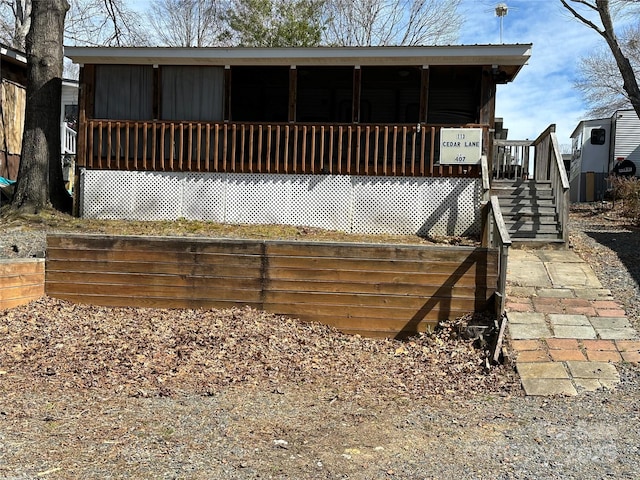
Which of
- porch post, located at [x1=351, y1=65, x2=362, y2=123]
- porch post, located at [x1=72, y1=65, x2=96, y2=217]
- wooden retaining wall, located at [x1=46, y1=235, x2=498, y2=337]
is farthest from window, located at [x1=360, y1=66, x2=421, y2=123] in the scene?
wooden retaining wall, located at [x1=46, y1=235, x2=498, y2=337]

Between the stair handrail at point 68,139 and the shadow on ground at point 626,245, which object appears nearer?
the shadow on ground at point 626,245

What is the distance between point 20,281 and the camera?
6562mm

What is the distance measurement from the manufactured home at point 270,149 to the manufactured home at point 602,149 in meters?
15.2

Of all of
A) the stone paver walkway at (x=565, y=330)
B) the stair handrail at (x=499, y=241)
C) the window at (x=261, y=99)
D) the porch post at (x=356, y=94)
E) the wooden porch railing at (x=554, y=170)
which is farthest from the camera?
the window at (x=261, y=99)

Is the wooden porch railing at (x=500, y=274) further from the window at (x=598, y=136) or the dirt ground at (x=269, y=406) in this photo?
the window at (x=598, y=136)

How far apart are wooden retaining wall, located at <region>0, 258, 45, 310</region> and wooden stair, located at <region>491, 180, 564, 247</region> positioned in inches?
273

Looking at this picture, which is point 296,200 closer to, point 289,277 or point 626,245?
point 289,277

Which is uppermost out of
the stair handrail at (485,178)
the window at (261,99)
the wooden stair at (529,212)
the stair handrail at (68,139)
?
the window at (261,99)

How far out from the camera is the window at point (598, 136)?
26.2m

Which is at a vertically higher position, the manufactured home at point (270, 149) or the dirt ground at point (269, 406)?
the manufactured home at point (270, 149)

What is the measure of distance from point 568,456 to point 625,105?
150 feet

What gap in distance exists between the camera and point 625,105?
4300 centimetres

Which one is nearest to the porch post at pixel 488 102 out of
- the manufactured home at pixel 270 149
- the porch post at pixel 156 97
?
the manufactured home at pixel 270 149

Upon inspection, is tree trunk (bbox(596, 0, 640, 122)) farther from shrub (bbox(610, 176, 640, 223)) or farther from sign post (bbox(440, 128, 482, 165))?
sign post (bbox(440, 128, 482, 165))
